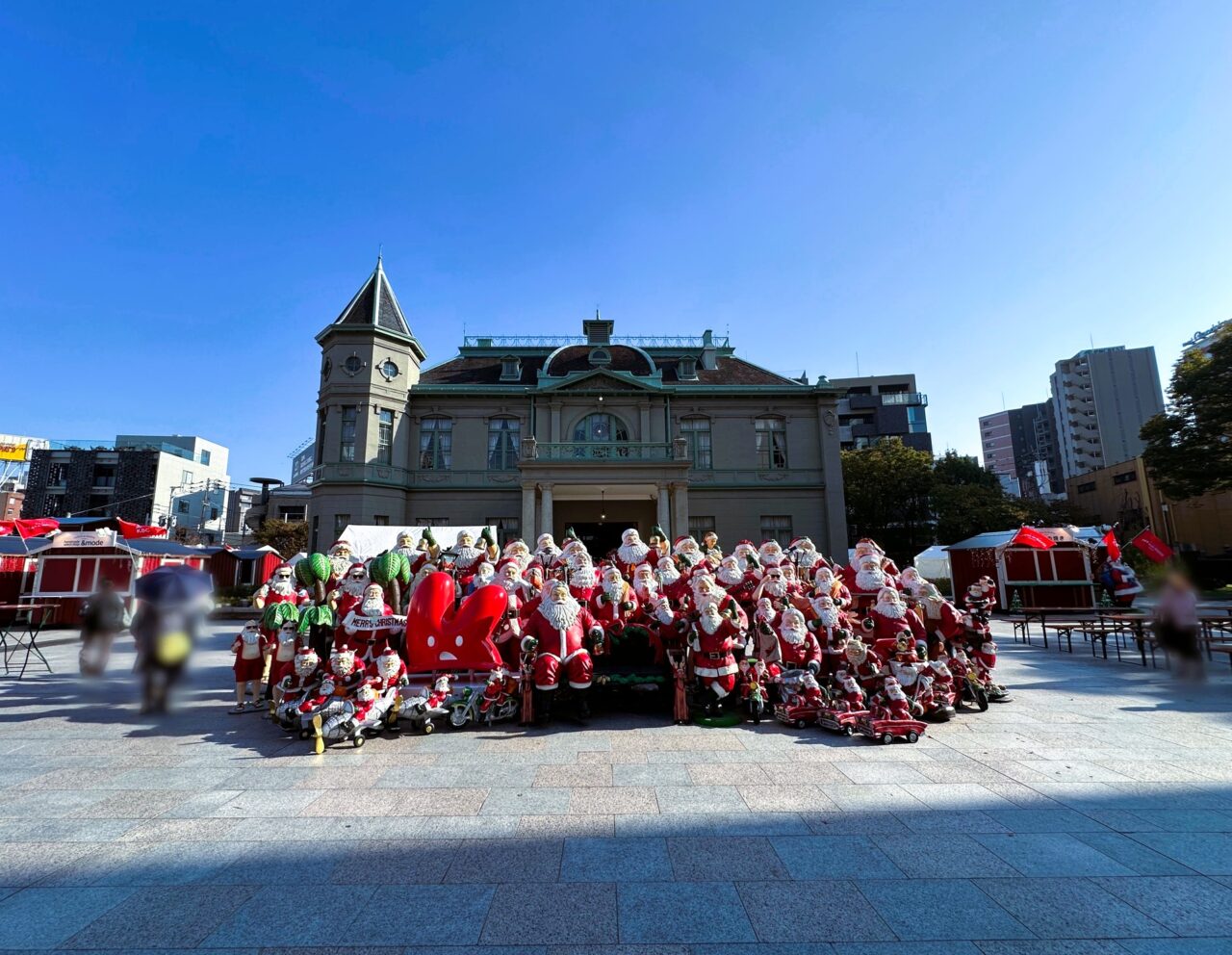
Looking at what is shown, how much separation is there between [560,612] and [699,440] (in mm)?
21047

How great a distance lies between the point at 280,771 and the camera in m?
6.22

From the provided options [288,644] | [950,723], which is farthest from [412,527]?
[950,723]

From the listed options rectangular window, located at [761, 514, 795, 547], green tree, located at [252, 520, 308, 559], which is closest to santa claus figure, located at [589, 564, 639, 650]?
rectangular window, located at [761, 514, 795, 547]

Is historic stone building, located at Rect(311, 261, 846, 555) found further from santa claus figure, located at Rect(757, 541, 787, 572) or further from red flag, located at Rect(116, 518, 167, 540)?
red flag, located at Rect(116, 518, 167, 540)

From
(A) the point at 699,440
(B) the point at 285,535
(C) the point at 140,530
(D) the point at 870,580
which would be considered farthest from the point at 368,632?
(B) the point at 285,535

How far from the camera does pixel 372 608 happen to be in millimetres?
8031

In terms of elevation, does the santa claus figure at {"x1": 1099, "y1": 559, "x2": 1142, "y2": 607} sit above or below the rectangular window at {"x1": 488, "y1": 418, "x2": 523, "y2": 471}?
below

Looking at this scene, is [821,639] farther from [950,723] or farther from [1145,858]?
[1145,858]

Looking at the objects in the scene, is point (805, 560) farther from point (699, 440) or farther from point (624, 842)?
point (699, 440)

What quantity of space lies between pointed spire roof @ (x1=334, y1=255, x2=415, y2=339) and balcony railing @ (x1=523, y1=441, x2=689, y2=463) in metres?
9.39

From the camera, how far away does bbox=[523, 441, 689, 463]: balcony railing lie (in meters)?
24.1

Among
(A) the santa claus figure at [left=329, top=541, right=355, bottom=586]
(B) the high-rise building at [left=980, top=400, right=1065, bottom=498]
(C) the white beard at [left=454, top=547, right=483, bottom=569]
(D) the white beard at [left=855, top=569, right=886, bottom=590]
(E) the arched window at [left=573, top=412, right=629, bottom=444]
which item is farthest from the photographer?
(B) the high-rise building at [left=980, top=400, right=1065, bottom=498]

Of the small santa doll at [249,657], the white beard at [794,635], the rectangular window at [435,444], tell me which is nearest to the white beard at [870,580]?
the white beard at [794,635]

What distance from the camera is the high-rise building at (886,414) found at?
68500mm
